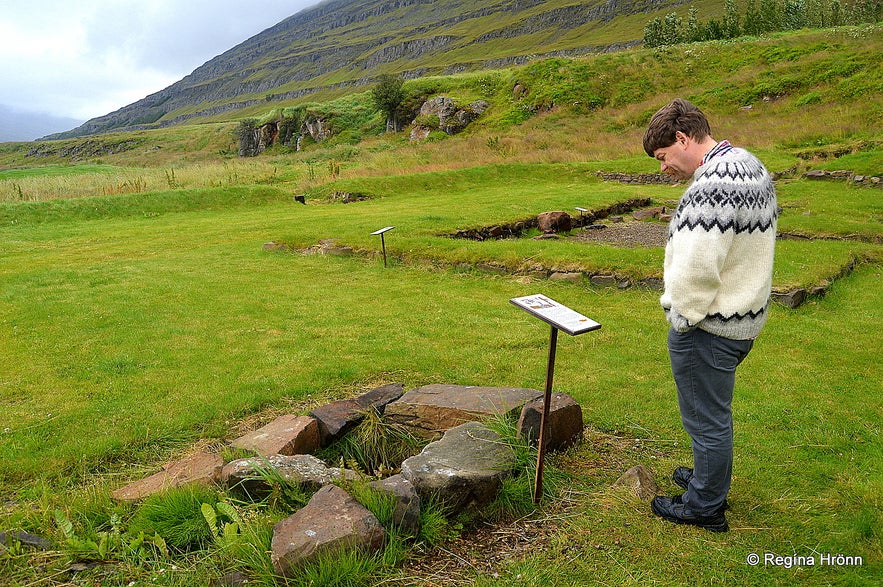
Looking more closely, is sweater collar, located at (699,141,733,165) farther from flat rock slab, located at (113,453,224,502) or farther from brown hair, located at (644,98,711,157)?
flat rock slab, located at (113,453,224,502)

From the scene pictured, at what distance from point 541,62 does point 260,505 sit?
5672cm

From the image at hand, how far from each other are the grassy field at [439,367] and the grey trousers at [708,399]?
1.37ft

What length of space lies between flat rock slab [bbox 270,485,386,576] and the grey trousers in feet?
7.65

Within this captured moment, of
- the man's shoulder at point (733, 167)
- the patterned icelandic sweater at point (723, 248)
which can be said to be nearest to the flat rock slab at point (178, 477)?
the patterned icelandic sweater at point (723, 248)

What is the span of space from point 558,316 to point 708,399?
116cm

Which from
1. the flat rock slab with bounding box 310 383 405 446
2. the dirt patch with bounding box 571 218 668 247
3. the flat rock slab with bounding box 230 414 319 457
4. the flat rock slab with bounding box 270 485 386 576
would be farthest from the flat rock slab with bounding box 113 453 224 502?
the dirt patch with bounding box 571 218 668 247

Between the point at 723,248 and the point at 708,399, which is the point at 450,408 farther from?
the point at 723,248

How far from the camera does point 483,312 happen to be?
10.2 metres

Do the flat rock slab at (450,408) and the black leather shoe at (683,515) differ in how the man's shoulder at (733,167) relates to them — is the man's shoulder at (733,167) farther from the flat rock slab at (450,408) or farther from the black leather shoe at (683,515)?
the flat rock slab at (450,408)

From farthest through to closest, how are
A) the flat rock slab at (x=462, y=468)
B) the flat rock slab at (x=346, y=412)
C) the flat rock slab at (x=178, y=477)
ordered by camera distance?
the flat rock slab at (x=346, y=412) < the flat rock slab at (x=178, y=477) < the flat rock slab at (x=462, y=468)

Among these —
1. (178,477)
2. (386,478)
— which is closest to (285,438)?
(178,477)

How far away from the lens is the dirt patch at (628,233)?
15.4 m

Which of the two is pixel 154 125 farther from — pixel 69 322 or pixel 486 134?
pixel 69 322

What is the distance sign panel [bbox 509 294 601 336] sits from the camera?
12.7ft
